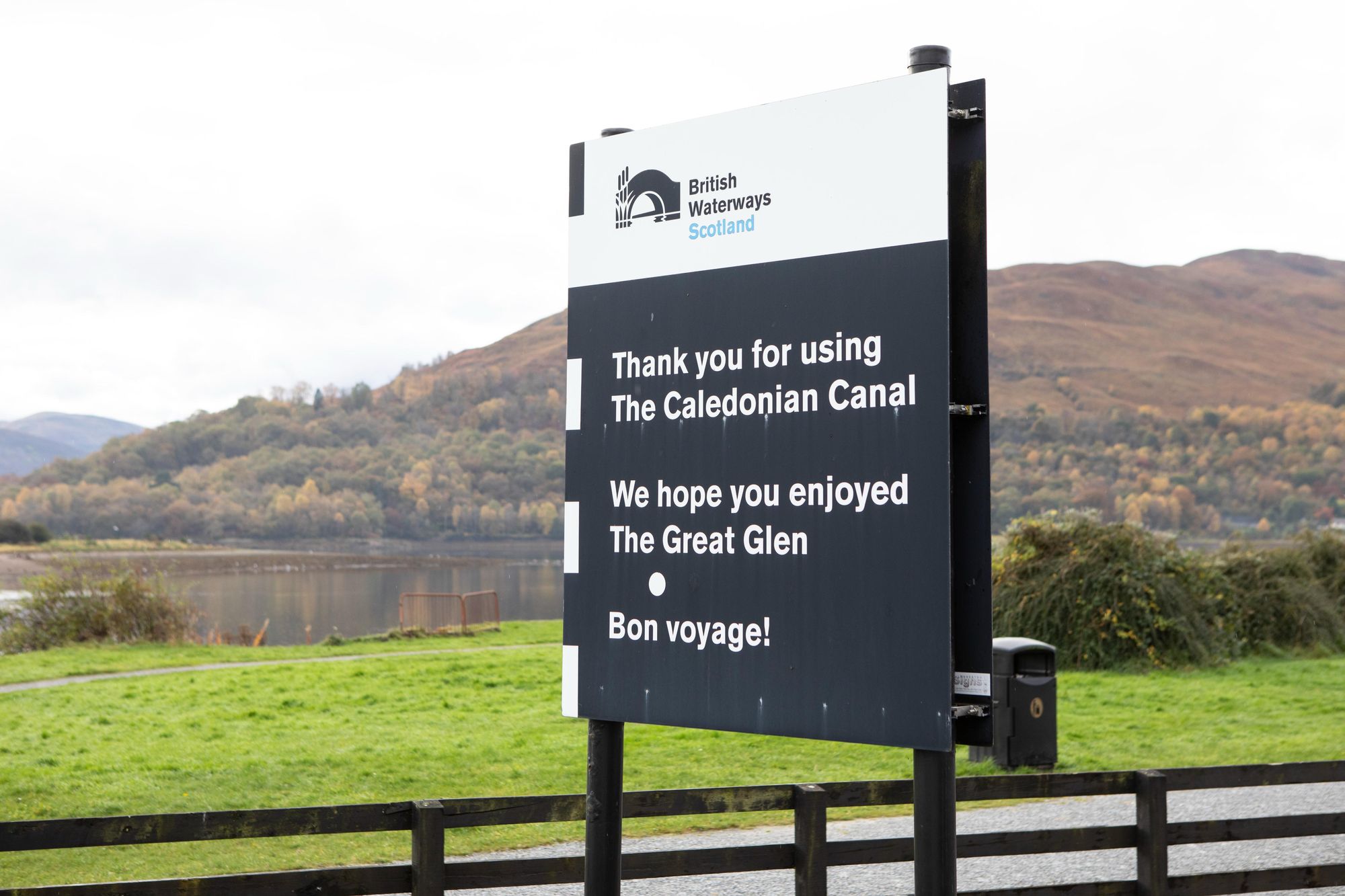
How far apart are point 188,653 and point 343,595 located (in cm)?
4773

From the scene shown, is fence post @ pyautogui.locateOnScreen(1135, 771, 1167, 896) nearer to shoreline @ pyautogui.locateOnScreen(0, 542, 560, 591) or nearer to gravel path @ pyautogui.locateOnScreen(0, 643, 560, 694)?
gravel path @ pyautogui.locateOnScreen(0, 643, 560, 694)

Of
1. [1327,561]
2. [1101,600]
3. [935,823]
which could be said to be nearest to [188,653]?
[1101,600]

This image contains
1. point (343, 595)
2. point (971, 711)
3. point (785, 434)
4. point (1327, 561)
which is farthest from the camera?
point (343, 595)

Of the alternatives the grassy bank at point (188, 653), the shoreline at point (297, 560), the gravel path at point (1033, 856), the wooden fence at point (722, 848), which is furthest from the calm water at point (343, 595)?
the wooden fence at point (722, 848)

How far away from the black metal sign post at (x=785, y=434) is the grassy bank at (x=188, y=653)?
67.7ft

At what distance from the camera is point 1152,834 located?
5551 millimetres

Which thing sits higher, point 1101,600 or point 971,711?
point 971,711

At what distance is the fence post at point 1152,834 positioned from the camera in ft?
18.1

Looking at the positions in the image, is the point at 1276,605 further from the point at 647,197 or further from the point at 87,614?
the point at 87,614

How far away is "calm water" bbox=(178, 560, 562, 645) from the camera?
48.8m

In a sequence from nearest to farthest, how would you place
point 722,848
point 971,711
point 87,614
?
point 971,711
point 722,848
point 87,614

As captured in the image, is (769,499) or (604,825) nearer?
(769,499)

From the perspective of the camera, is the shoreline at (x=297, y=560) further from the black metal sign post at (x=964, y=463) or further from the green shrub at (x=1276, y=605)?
the black metal sign post at (x=964, y=463)

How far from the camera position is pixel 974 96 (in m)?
3.13
